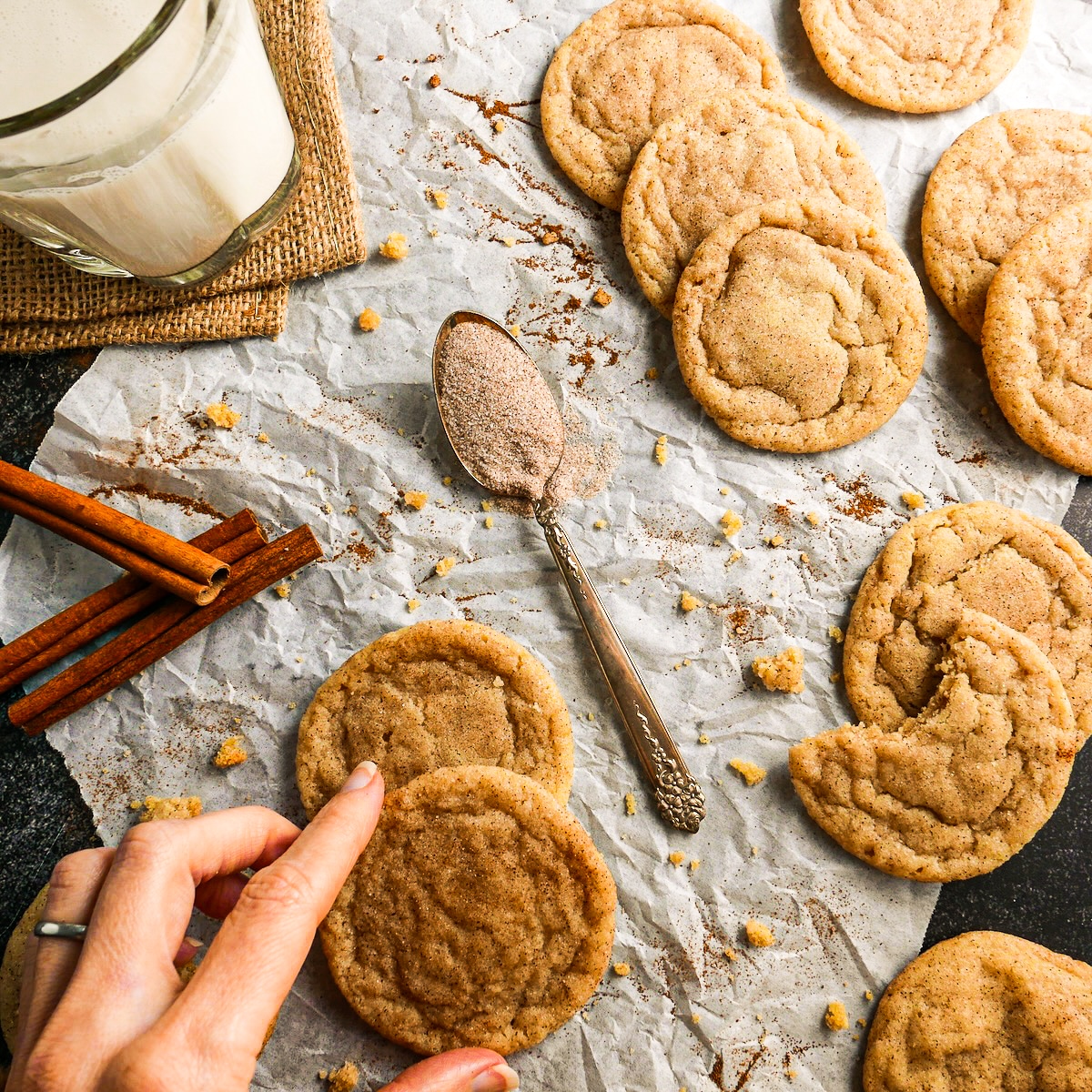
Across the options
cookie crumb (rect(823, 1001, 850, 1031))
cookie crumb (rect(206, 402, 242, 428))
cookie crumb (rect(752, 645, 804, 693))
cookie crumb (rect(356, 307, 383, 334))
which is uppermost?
cookie crumb (rect(356, 307, 383, 334))

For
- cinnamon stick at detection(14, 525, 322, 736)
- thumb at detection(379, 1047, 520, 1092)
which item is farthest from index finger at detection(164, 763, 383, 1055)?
cinnamon stick at detection(14, 525, 322, 736)

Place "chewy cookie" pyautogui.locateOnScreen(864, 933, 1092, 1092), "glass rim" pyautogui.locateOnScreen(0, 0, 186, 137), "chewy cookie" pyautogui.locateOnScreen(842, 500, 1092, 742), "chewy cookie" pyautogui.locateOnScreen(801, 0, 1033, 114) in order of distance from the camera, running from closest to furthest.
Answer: "glass rim" pyautogui.locateOnScreen(0, 0, 186, 137), "chewy cookie" pyautogui.locateOnScreen(864, 933, 1092, 1092), "chewy cookie" pyautogui.locateOnScreen(842, 500, 1092, 742), "chewy cookie" pyautogui.locateOnScreen(801, 0, 1033, 114)

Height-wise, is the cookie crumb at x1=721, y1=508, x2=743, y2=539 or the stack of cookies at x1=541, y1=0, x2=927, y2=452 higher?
the stack of cookies at x1=541, y1=0, x2=927, y2=452

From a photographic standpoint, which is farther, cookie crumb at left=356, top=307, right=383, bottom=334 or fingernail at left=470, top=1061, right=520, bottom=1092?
cookie crumb at left=356, top=307, right=383, bottom=334

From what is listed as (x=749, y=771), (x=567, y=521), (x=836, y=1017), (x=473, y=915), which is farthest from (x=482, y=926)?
(x=567, y=521)

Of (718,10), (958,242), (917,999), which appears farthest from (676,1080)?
(718,10)

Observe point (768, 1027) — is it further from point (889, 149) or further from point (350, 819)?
point (889, 149)

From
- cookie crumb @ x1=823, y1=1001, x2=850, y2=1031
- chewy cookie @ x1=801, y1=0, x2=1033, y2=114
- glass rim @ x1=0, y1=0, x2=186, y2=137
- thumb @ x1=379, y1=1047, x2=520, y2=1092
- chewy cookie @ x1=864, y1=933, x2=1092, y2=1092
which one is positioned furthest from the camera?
chewy cookie @ x1=801, y1=0, x2=1033, y2=114

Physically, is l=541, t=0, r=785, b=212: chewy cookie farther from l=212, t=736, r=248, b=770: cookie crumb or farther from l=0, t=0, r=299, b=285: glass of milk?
l=212, t=736, r=248, b=770: cookie crumb
